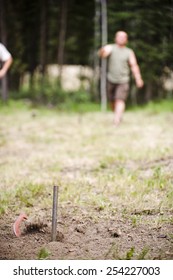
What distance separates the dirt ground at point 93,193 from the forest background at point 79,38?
5.48m

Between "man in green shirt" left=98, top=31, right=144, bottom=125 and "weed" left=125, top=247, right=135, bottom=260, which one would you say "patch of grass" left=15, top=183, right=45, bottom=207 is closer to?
"weed" left=125, top=247, right=135, bottom=260

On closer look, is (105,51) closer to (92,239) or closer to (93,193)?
(93,193)

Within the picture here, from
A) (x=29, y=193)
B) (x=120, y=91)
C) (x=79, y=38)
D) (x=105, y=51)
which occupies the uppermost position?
(x=79, y=38)

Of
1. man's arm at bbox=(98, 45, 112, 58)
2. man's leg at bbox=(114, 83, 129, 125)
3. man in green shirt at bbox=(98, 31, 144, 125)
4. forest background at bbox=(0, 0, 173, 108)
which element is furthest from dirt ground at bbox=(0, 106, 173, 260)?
forest background at bbox=(0, 0, 173, 108)

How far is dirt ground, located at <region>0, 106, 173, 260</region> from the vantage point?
3121mm

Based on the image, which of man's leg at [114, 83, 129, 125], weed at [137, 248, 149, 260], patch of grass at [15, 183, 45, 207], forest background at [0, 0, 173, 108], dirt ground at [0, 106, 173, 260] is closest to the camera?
weed at [137, 248, 149, 260]

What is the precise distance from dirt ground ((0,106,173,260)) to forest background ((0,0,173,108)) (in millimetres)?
5481

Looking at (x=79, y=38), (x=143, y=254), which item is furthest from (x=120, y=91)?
(x=79, y=38)

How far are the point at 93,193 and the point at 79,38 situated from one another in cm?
1431

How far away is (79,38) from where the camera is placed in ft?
58.5

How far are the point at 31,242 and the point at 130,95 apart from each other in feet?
45.0

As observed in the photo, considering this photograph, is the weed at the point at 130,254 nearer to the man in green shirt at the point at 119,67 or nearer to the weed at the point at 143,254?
the weed at the point at 143,254

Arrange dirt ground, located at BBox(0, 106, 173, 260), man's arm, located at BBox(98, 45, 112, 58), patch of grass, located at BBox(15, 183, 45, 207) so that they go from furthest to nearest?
man's arm, located at BBox(98, 45, 112, 58), patch of grass, located at BBox(15, 183, 45, 207), dirt ground, located at BBox(0, 106, 173, 260)
